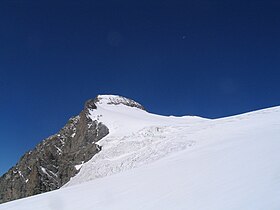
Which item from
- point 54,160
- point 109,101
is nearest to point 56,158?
point 54,160

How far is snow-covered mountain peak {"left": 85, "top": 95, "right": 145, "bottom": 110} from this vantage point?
51284mm

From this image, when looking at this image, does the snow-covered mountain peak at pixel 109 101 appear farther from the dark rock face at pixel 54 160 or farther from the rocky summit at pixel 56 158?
the dark rock face at pixel 54 160

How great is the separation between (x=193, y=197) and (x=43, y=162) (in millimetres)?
51433

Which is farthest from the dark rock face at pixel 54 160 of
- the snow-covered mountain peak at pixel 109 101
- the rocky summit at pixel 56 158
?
the snow-covered mountain peak at pixel 109 101

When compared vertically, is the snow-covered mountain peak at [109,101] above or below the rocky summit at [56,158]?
above

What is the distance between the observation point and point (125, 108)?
171ft

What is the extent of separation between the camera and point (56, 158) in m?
52.4

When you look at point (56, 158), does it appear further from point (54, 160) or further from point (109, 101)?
point (109, 101)

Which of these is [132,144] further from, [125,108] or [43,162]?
[43,162]

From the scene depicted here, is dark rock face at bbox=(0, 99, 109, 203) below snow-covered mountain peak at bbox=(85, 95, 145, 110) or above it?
below

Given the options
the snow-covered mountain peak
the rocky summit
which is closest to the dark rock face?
the rocky summit

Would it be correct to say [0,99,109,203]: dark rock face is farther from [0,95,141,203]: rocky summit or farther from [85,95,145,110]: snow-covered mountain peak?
[85,95,145,110]: snow-covered mountain peak

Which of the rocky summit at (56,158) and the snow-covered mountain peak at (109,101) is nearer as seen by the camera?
the rocky summit at (56,158)

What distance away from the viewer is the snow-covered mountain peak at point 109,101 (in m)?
51.3
